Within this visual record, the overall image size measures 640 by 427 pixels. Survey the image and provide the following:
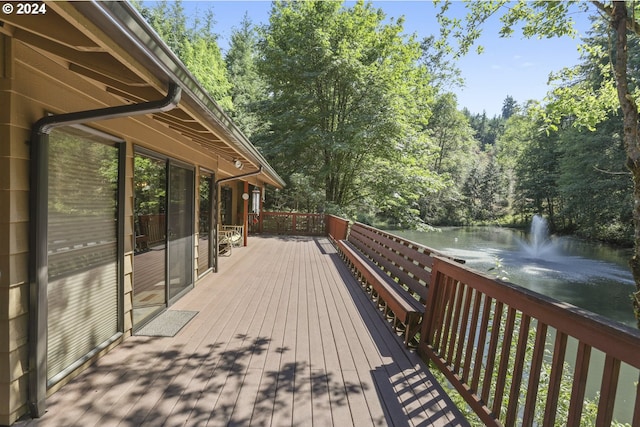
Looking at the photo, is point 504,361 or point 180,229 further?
point 180,229

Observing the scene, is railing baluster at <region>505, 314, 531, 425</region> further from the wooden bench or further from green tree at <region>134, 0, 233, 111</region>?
green tree at <region>134, 0, 233, 111</region>

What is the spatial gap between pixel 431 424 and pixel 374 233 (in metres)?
3.97

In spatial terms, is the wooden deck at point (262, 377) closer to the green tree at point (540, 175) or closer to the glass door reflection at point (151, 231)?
the glass door reflection at point (151, 231)

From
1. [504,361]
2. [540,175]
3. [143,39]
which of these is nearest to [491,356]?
[504,361]

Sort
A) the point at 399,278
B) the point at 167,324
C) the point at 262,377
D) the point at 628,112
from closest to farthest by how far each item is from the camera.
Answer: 1. the point at 262,377
2. the point at 167,324
3. the point at 399,278
4. the point at 628,112

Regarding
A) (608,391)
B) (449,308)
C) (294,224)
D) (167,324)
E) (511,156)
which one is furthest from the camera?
(511,156)

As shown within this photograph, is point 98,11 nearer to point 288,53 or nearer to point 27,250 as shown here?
point 27,250

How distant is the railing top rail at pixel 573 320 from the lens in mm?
1147

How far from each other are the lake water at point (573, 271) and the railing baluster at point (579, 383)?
4.49 m

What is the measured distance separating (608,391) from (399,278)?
2809mm

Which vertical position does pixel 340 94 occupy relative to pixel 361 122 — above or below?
above

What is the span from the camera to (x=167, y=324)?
3316mm

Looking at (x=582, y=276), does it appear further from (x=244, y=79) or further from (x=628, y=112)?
(x=244, y=79)

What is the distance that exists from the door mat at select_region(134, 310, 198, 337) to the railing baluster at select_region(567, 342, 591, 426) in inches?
115
